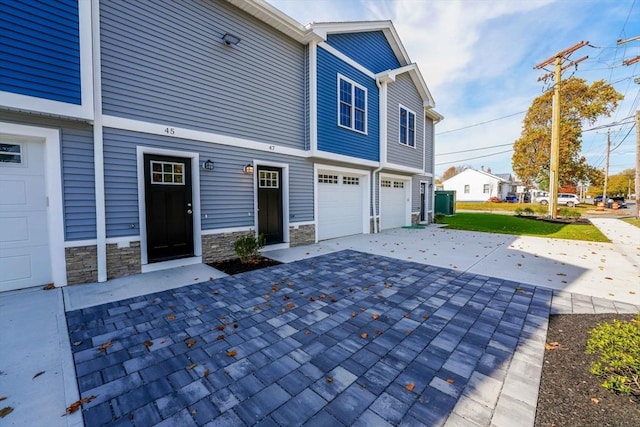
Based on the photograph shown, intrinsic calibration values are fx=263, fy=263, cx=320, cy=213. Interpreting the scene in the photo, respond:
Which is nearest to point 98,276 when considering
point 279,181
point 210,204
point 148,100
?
point 210,204

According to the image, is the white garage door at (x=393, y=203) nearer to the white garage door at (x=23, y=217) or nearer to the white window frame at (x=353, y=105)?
the white window frame at (x=353, y=105)

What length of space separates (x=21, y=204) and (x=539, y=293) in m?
8.14

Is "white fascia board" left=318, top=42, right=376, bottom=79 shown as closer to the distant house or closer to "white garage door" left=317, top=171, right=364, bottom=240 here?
"white garage door" left=317, top=171, right=364, bottom=240

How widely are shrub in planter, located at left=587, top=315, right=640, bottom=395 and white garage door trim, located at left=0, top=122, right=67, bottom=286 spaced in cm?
664

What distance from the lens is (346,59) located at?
340 inches

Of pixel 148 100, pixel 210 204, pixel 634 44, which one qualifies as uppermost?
pixel 634 44

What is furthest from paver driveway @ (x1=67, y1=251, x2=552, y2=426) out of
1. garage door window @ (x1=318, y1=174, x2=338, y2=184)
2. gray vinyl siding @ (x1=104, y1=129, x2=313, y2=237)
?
garage door window @ (x1=318, y1=174, x2=338, y2=184)

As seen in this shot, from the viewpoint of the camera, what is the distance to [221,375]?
2.22 meters

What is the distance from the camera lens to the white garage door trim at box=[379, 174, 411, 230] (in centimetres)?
1135

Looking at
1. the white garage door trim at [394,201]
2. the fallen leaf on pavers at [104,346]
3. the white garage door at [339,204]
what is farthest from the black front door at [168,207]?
the white garage door trim at [394,201]

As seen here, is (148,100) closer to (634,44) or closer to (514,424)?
(514,424)

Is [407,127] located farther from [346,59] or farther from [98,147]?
[98,147]

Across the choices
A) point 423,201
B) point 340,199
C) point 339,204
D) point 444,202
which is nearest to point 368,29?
point 340,199

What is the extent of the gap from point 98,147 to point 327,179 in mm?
5995
